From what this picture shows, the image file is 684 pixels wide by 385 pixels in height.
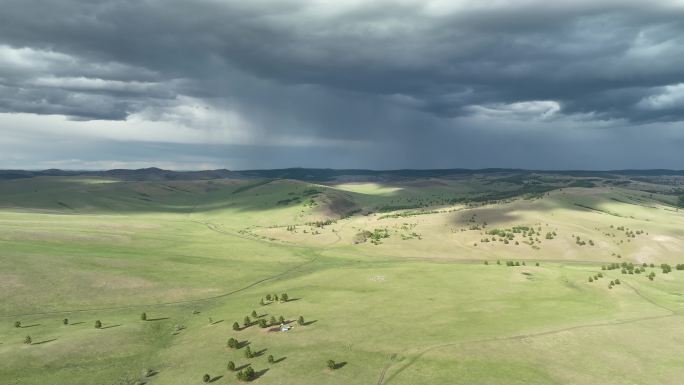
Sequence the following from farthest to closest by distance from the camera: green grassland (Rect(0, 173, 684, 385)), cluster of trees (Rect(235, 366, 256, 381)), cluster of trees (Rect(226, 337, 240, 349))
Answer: cluster of trees (Rect(226, 337, 240, 349)) → green grassland (Rect(0, 173, 684, 385)) → cluster of trees (Rect(235, 366, 256, 381))

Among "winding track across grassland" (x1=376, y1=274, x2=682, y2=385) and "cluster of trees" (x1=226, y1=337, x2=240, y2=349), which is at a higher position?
"winding track across grassland" (x1=376, y1=274, x2=682, y2=385)

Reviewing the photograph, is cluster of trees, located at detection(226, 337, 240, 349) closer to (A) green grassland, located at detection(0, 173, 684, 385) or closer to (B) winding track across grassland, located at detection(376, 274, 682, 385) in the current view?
(A) green grassland, located at detection(0, 173, 684, 385)

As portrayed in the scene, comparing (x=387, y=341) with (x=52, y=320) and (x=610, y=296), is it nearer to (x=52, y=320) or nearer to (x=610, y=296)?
(x=610, y=296)

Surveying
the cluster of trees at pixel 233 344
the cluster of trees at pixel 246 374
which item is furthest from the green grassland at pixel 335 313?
the cluster of trees at pixel 233 344

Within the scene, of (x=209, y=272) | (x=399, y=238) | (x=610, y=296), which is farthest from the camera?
(x=399, y=238)

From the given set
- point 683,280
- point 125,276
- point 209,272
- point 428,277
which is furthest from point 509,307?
point 125,276

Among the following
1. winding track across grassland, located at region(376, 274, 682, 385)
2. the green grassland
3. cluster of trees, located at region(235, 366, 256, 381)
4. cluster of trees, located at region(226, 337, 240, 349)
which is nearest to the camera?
winding track across grassland, located at region(376, 274, 682, 385)

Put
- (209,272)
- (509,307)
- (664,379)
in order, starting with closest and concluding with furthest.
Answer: (664,379)
(509,307)
(209,272)

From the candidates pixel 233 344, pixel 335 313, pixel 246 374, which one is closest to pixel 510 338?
pixel 335 313

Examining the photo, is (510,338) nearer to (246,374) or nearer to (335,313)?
(335,313)

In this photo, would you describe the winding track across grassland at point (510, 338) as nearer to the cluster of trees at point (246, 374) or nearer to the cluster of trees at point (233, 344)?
the cluster of trees at point (246, 374)

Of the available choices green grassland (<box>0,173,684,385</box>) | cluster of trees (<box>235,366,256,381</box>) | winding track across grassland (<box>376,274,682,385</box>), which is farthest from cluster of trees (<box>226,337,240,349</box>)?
winding track across grassland (<box>376,274,682,385</box>)
